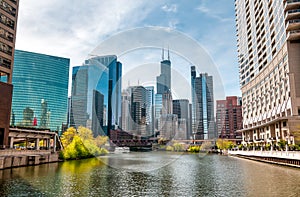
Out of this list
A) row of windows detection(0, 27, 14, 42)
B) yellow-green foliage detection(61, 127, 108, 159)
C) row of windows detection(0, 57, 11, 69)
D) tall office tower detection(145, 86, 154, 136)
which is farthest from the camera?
yellow-green foliage detection(61, 127, 108, 159)

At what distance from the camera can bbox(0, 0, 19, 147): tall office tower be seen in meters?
42.8

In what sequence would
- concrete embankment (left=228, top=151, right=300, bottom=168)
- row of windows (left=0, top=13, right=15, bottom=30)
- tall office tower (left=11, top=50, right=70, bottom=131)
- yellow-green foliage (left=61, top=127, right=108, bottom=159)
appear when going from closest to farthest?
concrete embankment (left=228, top=151, right=300, bottom=168)
row of windows (left=0, top=13, right=15, bottom=30)
yellow-green foliage (left=61, top=127, right=108, bottom=159)
tall office tower (left=11, top=50, right=70, bottom=131)

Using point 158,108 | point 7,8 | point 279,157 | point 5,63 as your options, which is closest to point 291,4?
point 279,157

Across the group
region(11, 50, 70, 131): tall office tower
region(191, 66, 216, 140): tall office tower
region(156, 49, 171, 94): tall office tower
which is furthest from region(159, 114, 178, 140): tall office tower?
region(11, 50, 70, 131): tall office tower

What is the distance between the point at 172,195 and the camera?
19.8m

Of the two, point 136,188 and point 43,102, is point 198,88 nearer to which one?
point 136,188

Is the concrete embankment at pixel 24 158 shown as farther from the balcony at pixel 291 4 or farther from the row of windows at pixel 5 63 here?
the balcony at pixel 291 4

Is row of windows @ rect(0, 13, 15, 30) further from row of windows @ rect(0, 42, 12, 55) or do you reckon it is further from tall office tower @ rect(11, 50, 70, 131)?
tall office tower @ rect(11, 50, 70, 131)

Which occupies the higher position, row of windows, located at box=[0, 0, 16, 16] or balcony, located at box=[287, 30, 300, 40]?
balcony, located at box=[287, 30, 300, 40]

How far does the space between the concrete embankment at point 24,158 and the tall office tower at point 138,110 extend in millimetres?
27392

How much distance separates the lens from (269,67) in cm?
7812

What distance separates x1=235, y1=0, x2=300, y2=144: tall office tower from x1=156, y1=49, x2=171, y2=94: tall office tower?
52527mm

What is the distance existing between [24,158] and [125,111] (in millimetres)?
31806

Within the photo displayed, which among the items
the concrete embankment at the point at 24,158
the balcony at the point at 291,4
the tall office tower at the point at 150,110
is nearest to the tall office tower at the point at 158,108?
the tall office tower at the point at 150,110
